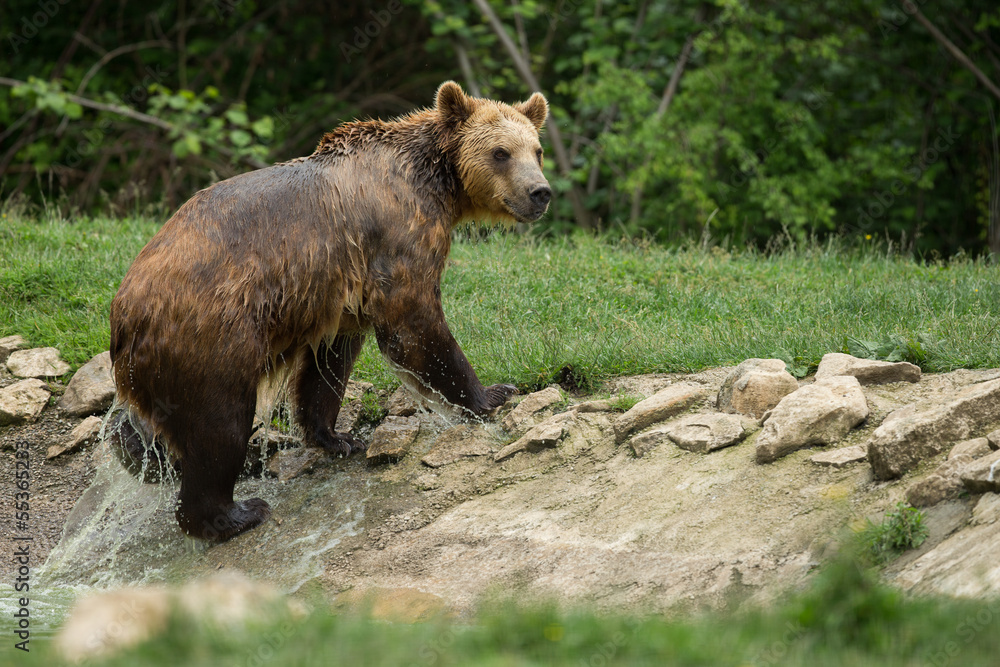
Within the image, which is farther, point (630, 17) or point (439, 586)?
point (630, 17)

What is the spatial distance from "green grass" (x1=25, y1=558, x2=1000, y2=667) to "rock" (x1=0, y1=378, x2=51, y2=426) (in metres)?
3.81

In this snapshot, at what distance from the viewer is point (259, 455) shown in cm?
626

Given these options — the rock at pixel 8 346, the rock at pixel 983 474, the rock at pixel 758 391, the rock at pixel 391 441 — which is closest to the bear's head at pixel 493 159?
the rock at pixel 391 441

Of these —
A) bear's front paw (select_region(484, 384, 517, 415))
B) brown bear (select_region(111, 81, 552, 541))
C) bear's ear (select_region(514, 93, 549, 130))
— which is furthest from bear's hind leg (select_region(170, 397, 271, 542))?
bear's ear (select_region(514, 93, 549, 130))

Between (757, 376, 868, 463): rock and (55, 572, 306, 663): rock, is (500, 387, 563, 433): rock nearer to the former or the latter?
(757, 376, 868, 463): rock

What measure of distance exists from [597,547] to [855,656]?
1627mm

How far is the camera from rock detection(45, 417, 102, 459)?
6.37 meters

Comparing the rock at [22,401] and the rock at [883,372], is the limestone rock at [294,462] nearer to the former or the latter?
the rock at [22,401]

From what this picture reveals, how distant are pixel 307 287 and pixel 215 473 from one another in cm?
109

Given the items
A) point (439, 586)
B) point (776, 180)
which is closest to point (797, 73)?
point (776, 180)

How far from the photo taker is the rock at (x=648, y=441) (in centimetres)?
495

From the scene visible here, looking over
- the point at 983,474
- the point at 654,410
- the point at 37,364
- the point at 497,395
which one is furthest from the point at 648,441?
the point at 37,364

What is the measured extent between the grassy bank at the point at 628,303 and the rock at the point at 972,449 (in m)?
1.43

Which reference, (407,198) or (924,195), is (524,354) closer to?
(407,198)
